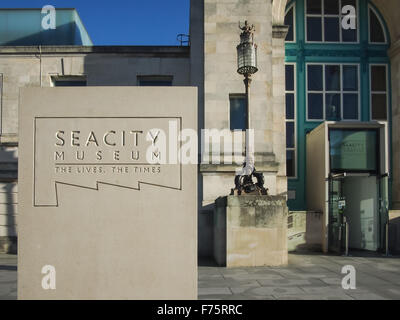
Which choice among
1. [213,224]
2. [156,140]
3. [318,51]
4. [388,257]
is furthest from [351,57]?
[156,140]

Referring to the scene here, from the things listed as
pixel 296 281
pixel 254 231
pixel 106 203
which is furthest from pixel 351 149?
pixel 106 203

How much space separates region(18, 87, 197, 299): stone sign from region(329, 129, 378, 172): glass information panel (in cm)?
1143

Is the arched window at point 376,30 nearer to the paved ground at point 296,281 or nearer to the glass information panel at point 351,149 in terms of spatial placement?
the glass information panel at point 351,149

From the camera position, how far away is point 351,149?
562 inches

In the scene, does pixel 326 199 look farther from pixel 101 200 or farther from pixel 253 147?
pixel 101 200

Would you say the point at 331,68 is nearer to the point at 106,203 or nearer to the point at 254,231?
the point at 254,231

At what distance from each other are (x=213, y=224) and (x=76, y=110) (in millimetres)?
9775

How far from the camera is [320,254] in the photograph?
530 inches

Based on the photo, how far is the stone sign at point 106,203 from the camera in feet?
12.4

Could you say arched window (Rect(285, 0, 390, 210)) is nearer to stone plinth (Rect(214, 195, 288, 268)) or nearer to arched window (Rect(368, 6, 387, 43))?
arched window (Rect(368, 6, 387, 43))

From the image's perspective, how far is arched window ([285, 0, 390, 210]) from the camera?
16391 mm

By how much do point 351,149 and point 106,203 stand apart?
12.1 metres

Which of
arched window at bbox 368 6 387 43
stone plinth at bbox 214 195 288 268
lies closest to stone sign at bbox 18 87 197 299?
stone plinth at bbox 214 195 288 268

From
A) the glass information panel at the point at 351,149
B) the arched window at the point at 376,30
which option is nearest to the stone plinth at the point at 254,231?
the glass information panel at the point at 351,149
